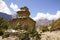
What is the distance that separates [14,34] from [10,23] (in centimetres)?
1506

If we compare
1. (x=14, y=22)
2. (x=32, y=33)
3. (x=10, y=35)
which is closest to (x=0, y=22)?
(x=14, y=22)

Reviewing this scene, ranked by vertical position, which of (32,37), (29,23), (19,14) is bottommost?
(32,37)

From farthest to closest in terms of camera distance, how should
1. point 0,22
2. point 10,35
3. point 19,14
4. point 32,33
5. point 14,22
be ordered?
point 19,14
point 14,22
point 0,22
point 10,35
point 32,33

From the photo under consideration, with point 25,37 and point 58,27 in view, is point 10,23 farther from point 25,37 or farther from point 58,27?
point 25,37

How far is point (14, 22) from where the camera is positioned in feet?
130

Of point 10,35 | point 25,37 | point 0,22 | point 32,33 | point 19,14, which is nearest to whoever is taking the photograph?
point 25,37

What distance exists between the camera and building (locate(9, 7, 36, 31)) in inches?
1503

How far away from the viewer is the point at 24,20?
39000 mm

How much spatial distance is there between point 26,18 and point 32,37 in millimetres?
15878

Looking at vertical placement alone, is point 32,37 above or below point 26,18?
below

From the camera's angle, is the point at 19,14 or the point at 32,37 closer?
the point at 32,37

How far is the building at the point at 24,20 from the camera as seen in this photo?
38.2 meters

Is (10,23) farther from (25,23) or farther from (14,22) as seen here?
(25,23)

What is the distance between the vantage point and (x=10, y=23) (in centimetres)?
4078
